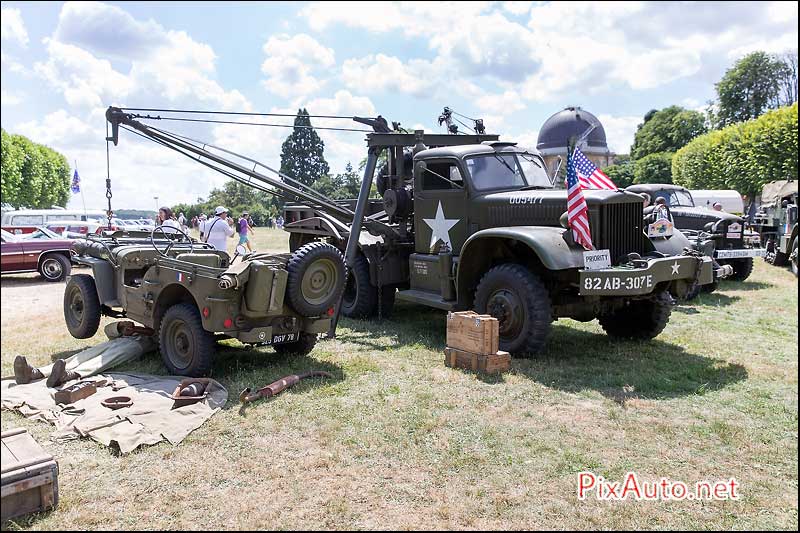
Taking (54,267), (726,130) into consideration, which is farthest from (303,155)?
(54,267)

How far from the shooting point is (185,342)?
6.28m

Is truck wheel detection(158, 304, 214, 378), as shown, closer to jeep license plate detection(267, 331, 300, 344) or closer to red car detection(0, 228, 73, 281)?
jeep license plate detection(267, 331, 300, 344)

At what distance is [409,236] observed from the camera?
9.03m

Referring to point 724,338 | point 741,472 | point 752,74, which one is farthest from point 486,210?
point 752,74

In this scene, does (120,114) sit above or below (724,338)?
above

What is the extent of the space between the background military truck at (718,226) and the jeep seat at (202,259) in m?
7.93

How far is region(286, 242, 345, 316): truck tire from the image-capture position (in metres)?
6.08

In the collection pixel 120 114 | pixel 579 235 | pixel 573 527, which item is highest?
pixel 120 114

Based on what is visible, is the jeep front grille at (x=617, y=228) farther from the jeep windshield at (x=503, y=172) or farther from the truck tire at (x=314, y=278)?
the truck tire at (x=314, y=278)

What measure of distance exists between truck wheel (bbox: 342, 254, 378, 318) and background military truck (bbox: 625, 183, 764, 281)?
18.3ft

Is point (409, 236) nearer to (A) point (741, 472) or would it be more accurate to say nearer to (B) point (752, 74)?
(A) point (741, 472)

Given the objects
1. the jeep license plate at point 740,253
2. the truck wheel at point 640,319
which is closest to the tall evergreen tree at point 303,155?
the jeep license plate at point 740,253

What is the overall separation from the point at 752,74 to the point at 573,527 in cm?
5697

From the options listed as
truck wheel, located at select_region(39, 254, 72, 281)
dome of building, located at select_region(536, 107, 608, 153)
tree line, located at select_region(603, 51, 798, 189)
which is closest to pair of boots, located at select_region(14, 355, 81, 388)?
truck wheel, located at select_region(39, 254, 72, 281)
